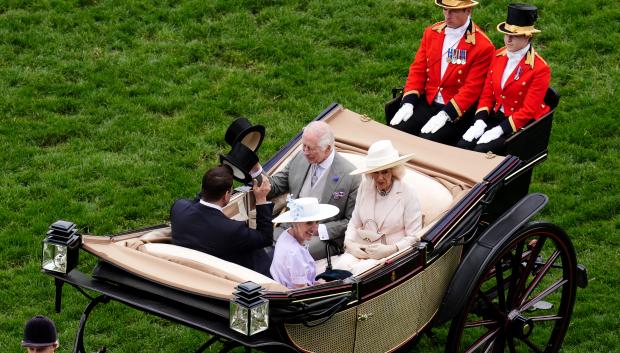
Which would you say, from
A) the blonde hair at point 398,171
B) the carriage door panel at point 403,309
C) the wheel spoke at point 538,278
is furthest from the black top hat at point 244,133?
the wheel spoke at point 538,278

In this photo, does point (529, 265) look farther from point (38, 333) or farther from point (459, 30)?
point (38, 333)

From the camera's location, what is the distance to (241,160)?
775 cm

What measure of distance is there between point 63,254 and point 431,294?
216 cm

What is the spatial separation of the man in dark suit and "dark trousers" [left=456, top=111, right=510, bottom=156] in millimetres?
1928

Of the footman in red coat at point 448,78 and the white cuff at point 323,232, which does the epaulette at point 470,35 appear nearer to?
the footman in red coat at point 448,78

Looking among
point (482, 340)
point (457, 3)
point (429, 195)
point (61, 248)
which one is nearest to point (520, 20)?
point (457, 3)

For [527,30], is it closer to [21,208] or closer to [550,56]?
[550,56]

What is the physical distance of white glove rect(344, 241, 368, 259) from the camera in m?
7.69

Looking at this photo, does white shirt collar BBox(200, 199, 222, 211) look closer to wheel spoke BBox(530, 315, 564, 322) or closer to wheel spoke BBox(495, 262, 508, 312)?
wheel spoke BBox(495, 262, 508, 312)

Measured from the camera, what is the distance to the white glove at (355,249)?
769 cm

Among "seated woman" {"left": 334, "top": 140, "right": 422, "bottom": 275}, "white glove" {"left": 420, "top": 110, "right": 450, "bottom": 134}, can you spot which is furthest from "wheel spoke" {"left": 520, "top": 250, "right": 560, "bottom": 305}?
"white glove" {"left": 420, "top": 110, "right": 450, "bottom": 134}

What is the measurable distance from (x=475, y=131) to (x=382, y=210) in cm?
144

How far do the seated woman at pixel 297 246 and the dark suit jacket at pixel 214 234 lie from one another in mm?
275

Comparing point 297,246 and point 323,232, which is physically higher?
point 297,246
